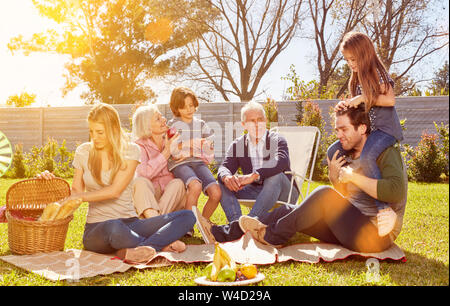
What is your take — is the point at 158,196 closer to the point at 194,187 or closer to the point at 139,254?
the point at 194,187

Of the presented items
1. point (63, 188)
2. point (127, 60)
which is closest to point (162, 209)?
point (63, 188)

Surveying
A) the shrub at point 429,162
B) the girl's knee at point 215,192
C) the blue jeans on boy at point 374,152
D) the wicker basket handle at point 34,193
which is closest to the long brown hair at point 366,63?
the blue jeans on boy at point 374,152

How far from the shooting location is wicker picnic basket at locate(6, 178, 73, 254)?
123 inches

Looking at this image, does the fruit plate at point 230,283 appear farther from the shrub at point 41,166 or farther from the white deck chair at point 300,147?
the shrub at point 41,166

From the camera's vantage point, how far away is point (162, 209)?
3641 mm

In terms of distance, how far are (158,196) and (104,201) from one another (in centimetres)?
66

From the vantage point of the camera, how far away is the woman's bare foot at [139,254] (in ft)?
9.62

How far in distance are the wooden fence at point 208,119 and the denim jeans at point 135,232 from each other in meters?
6.46

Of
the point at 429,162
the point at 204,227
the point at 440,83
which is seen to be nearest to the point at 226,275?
the point at 204,227

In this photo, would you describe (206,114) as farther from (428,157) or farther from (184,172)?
(184,172)

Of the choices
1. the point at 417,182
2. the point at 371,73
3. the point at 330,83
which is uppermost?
the point at 330,83

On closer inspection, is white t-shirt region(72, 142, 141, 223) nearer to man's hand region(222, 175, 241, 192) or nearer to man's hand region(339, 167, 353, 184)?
man's hand region(222, 175, 241, 192)

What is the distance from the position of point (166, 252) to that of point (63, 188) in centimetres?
110

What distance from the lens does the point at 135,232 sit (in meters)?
3.21
